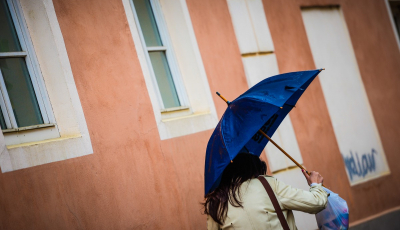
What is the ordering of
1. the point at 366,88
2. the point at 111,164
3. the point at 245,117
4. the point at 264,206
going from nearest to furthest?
the point at 264,206
the point at 245,117
the point at 111,164
the point at 366,88

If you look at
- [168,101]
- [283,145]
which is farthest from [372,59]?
[168,101]

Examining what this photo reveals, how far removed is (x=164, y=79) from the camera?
5.35 metres

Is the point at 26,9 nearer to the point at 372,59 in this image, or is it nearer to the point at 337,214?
the point at 337,214

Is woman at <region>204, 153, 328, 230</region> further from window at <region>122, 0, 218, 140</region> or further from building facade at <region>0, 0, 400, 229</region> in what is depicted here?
window at <region>122, 0, 218, 140</region>

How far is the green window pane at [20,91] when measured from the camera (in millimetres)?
4055

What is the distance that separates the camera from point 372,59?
798cm

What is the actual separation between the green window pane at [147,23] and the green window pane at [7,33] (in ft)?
5.12

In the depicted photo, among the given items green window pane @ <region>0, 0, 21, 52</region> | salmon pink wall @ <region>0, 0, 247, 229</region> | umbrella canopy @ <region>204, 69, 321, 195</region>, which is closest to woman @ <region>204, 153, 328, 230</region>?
umbrella canopy @ <region>204, 69, 321, 195</region>

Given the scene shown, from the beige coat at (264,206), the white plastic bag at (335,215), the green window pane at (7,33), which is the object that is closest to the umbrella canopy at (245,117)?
the beige coat at (264,206)

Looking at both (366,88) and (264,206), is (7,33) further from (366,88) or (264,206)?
(366,88)

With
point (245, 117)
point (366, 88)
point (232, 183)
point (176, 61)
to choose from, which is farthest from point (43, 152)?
point (366, 88)

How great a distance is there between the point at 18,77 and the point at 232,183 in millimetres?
2311

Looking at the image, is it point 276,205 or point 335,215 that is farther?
point 335,215

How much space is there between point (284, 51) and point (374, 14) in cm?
271
